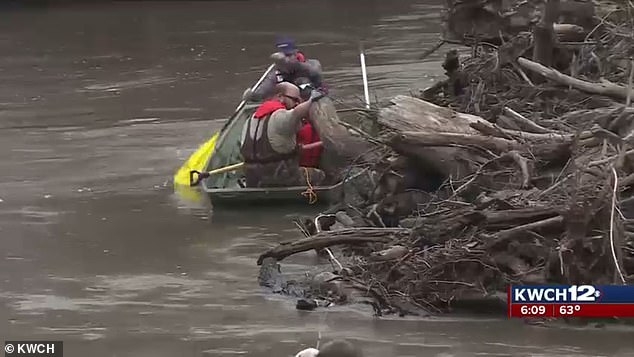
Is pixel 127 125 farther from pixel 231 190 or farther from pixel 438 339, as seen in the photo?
pixel 438 339

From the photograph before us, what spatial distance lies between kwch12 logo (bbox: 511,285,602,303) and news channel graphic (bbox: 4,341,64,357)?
2.72 metres

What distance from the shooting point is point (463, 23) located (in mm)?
11375

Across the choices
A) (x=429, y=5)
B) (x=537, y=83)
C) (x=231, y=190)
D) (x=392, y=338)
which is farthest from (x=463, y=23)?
(x=429, y=5)

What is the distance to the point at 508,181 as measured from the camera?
830 cm

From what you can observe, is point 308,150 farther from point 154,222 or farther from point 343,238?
point 343,238

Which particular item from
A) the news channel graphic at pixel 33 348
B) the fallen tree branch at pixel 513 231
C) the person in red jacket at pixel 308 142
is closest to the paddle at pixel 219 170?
the person in red jacket at pixel 308 142

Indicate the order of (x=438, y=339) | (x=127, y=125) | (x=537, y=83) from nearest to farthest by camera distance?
(x=438, y=339) → (x=537, y=83) → (x=127, y=125)

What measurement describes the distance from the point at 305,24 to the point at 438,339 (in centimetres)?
1896

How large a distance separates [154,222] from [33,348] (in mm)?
3110

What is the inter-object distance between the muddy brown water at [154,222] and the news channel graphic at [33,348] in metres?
0.09

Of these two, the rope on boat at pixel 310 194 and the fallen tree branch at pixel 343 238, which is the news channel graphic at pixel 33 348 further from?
the rope on boat at pixel 310 194

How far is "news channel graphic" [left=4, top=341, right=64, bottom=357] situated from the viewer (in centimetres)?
753

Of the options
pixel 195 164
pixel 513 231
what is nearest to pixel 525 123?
pixel 513 231

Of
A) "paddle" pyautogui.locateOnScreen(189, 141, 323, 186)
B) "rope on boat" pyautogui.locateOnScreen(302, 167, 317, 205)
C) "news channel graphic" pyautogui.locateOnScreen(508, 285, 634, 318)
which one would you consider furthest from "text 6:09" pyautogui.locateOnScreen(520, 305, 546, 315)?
"paddle" pyautogui.locateOnScreen(189, 141, 323, 186)
